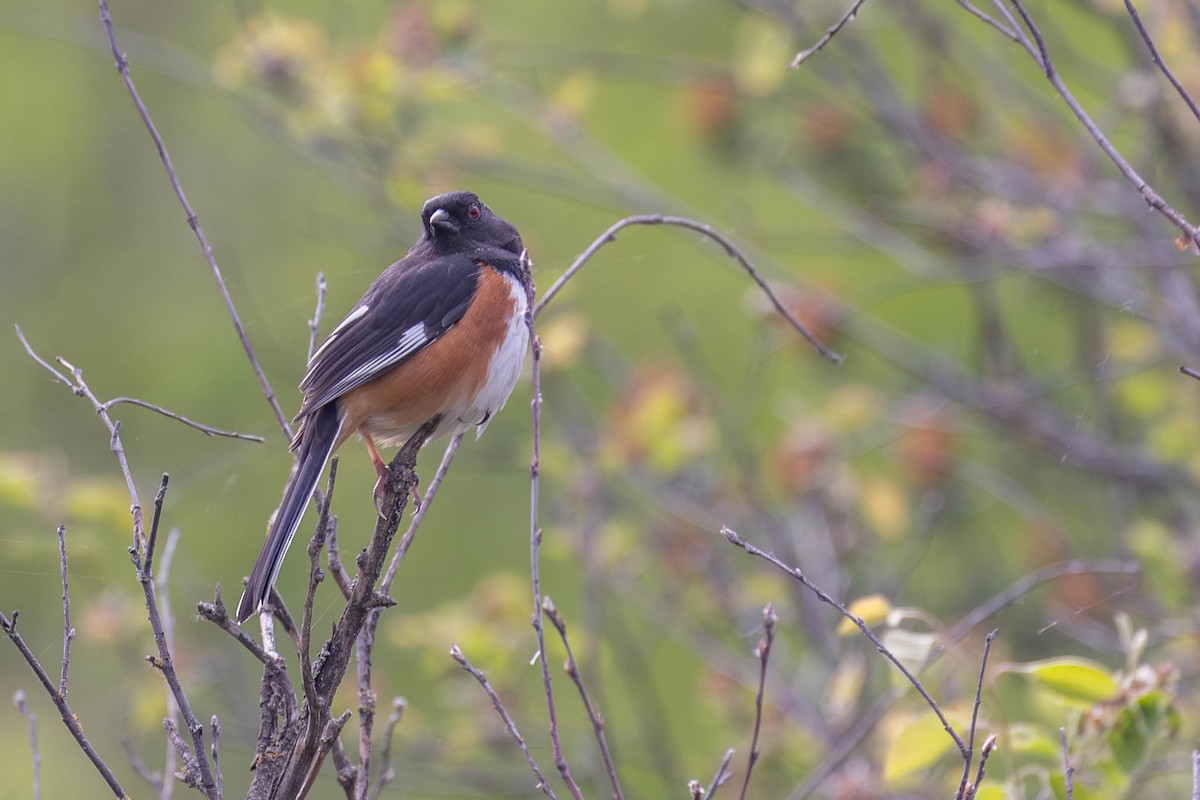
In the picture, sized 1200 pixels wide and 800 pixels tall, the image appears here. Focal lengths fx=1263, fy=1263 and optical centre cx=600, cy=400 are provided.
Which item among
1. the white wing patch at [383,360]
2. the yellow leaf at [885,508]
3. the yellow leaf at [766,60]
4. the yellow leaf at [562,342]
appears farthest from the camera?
the yellow leaf at [885,508]

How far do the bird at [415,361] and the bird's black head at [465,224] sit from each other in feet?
0.67

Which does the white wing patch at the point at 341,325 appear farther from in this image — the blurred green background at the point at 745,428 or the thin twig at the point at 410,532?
the thin twig at the point at 410,532

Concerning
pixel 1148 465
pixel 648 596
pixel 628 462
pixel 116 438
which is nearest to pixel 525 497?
pixel 648 596

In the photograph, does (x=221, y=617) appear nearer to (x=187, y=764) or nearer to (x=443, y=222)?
(x=187, y=764)

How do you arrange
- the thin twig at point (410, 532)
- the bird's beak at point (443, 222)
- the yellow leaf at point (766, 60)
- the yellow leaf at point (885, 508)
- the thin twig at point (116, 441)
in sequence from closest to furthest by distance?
the thin twig at point (116, 441)
the thin twig at point (410, 532)
the bird's beak at point (443, 222)
the yellow leaf at point (766, 60)
the yellow leaf at point (885, 508)

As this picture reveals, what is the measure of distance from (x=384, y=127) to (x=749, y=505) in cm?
180

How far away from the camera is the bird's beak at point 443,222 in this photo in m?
3.15

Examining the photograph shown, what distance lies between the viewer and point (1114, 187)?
14.4ft

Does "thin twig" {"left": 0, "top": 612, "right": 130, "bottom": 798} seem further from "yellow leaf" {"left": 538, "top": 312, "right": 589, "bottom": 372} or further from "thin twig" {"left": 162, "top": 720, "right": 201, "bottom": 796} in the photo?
"yellow leaf" {"left": 538, "top": 312, "right": 589, "bottom": 372}

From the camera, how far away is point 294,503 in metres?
2.48

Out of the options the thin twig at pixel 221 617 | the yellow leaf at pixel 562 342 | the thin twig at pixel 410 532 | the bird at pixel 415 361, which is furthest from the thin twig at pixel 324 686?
the yellow leaf at pixel 562 342

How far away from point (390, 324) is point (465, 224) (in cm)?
46

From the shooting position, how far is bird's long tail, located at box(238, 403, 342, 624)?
2064 millimetres

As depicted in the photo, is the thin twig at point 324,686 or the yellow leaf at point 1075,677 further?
the yellow leaf at point 1075,677
